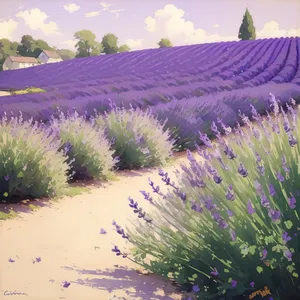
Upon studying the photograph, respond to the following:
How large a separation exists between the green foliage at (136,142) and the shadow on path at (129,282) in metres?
2.92

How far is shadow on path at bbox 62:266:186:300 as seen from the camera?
249 centimetres

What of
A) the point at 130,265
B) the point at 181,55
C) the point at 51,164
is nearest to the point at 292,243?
the point at 130,265

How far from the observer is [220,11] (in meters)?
3.87

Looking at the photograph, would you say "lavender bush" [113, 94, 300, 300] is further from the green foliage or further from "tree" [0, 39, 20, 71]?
the green foliage

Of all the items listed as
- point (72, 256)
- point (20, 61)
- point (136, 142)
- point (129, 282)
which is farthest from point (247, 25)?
point (129, 282)

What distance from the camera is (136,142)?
18.8 ft

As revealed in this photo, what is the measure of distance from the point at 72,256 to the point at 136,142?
9.27ft

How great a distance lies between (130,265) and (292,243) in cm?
113

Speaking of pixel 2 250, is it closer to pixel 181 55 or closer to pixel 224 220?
pixel 224 220

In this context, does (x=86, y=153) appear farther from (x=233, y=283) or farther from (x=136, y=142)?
(x=233, y=283)

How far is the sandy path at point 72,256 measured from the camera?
8.34 ft

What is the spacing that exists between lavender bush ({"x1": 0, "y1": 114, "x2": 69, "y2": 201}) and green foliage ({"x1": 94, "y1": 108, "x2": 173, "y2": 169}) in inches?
55.3

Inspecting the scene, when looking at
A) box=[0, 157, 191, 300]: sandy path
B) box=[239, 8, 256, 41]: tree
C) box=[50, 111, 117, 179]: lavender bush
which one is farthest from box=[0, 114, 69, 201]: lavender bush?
box=[239, 8, 256, 41]: tree
